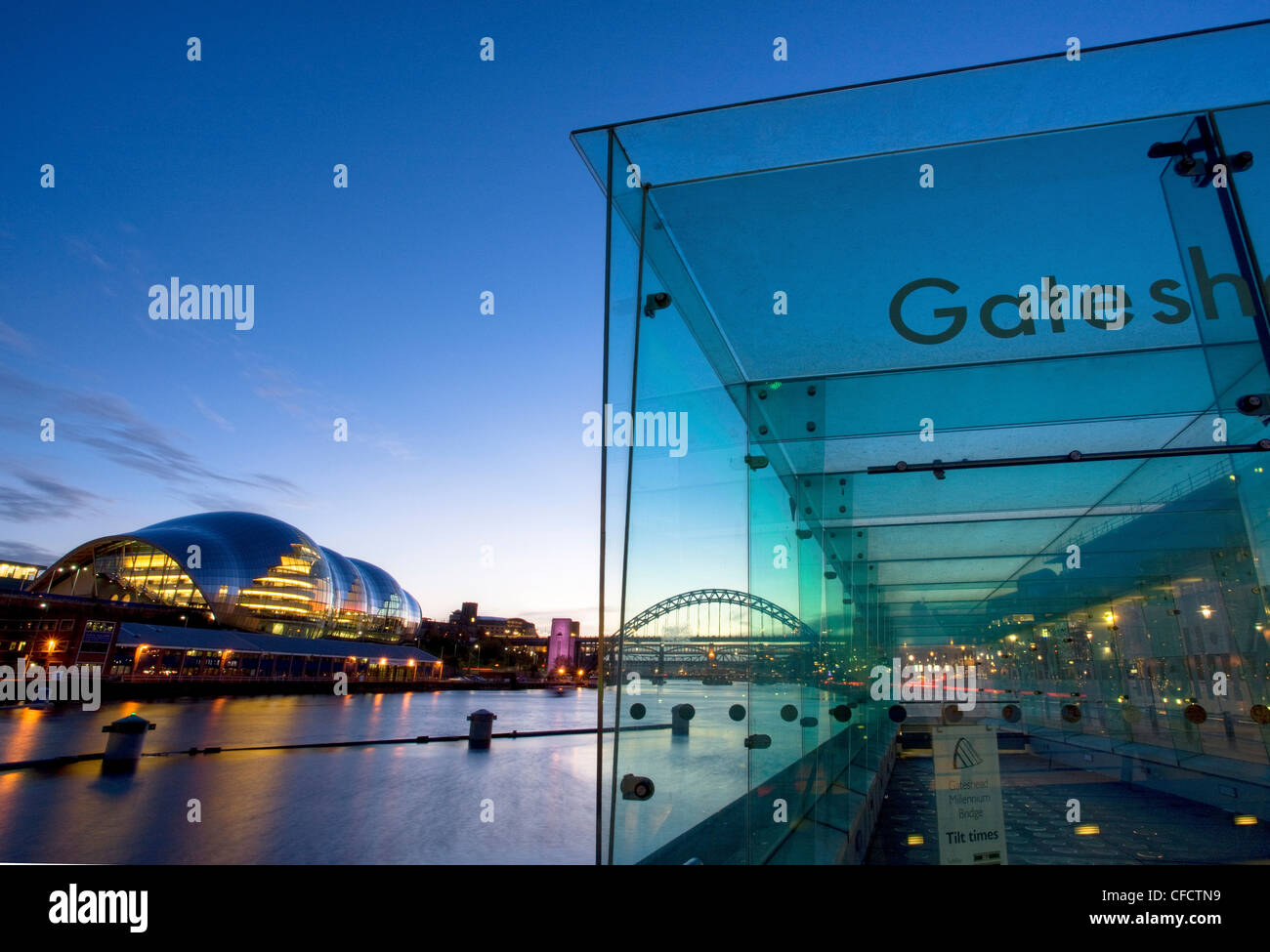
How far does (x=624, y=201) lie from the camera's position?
113 inches

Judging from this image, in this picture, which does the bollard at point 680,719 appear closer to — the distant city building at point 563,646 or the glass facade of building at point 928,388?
the glass facade of building at point 928,388

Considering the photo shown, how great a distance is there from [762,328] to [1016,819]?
10.9ft

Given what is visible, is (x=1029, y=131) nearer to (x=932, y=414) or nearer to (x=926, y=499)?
(x=932, y=414)

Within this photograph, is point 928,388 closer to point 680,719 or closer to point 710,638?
point 710,638

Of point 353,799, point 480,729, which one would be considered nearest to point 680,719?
point 353,799

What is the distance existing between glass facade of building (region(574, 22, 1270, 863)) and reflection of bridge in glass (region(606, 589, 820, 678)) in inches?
0.8

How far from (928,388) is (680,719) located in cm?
259

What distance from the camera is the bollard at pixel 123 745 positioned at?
33.6ft

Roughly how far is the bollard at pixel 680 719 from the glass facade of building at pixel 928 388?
0.01m

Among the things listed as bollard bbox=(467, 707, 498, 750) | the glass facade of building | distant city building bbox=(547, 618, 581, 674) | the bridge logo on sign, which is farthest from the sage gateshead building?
the bridge logo on sign

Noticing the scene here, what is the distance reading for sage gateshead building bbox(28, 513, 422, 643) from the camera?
53188mm

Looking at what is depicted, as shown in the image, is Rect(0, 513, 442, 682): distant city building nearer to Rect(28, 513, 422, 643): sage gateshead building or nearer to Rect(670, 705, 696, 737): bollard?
Rect(28, 513, 422, 643): sage gateshead building

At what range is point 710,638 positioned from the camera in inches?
141
